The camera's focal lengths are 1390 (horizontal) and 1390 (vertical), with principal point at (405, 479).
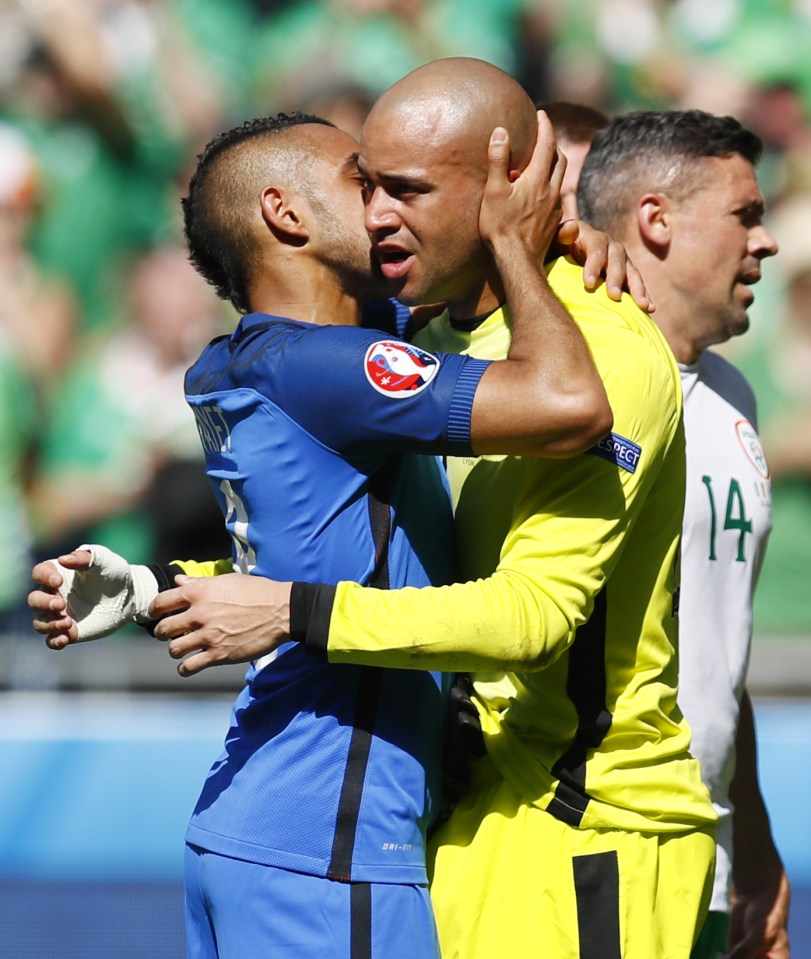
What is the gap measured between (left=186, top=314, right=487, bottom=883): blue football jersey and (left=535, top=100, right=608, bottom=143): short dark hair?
1790 mm

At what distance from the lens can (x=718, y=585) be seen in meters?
2.94

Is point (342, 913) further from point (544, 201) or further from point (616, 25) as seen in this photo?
point (616, 25)

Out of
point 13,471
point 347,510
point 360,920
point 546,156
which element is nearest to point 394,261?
point 546,156

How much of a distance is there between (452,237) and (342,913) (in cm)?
107

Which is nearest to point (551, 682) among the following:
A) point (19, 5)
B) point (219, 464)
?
point (219, 464)

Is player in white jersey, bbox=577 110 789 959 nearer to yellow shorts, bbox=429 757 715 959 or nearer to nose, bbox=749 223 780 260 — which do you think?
nose, bbox=749 223 780 260

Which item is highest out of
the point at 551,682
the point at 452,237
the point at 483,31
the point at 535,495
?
the point at 483,31

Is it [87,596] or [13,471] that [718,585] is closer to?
[87,596]

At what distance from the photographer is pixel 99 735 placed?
731cm

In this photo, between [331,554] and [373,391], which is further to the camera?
[331,554]

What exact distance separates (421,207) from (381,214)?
0.07 m

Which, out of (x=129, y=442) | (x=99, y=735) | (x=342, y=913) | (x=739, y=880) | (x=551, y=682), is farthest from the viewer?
(x=129, y=442)

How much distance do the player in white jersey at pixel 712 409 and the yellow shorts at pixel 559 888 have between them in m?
0.61

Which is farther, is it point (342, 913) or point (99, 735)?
point (99, 735)
